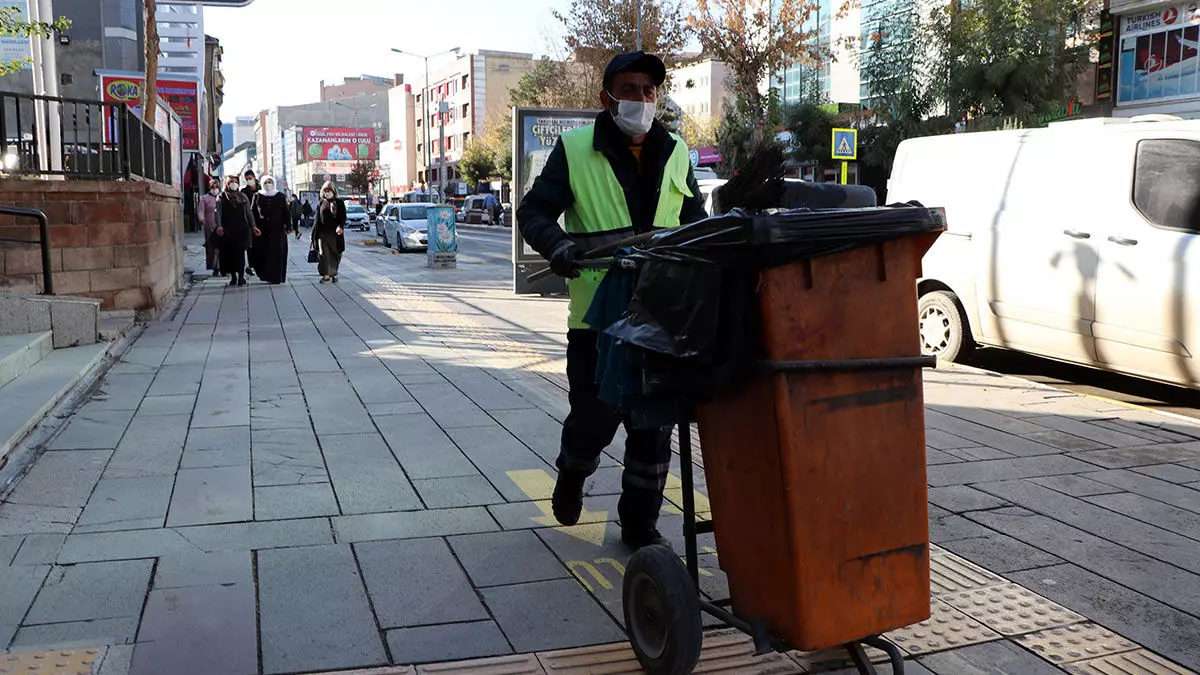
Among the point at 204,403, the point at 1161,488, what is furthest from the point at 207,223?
the point at 1161,488

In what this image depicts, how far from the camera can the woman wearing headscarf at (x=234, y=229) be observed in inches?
635

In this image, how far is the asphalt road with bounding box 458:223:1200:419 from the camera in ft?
24.5

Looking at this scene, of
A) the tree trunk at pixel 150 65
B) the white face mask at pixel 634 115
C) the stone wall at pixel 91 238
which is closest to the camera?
the white face mask at pixel 634 115

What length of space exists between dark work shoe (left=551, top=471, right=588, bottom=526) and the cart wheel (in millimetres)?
1014

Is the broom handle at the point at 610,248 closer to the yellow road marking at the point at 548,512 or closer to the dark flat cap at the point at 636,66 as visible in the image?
the dark flat cap at the point at 636,66

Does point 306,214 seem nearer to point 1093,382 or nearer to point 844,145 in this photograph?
point 844,145

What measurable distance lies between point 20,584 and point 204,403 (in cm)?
341

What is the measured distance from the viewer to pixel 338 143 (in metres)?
129

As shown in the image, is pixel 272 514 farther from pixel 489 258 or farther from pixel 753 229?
pixel 489 258

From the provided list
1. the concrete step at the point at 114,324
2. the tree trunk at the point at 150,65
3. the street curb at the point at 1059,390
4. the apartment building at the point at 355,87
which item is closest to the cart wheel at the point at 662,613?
the street curb at the point at 1059,390

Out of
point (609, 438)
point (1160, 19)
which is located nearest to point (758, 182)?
point (609, 438)

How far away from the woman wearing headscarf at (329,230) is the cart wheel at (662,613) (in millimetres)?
14407

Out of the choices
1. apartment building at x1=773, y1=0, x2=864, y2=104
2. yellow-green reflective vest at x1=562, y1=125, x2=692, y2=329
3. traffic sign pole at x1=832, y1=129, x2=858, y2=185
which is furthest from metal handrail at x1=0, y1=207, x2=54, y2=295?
apartment building at x1=773, y1=0, x2=864, y2=104

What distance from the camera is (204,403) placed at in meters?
7.03
